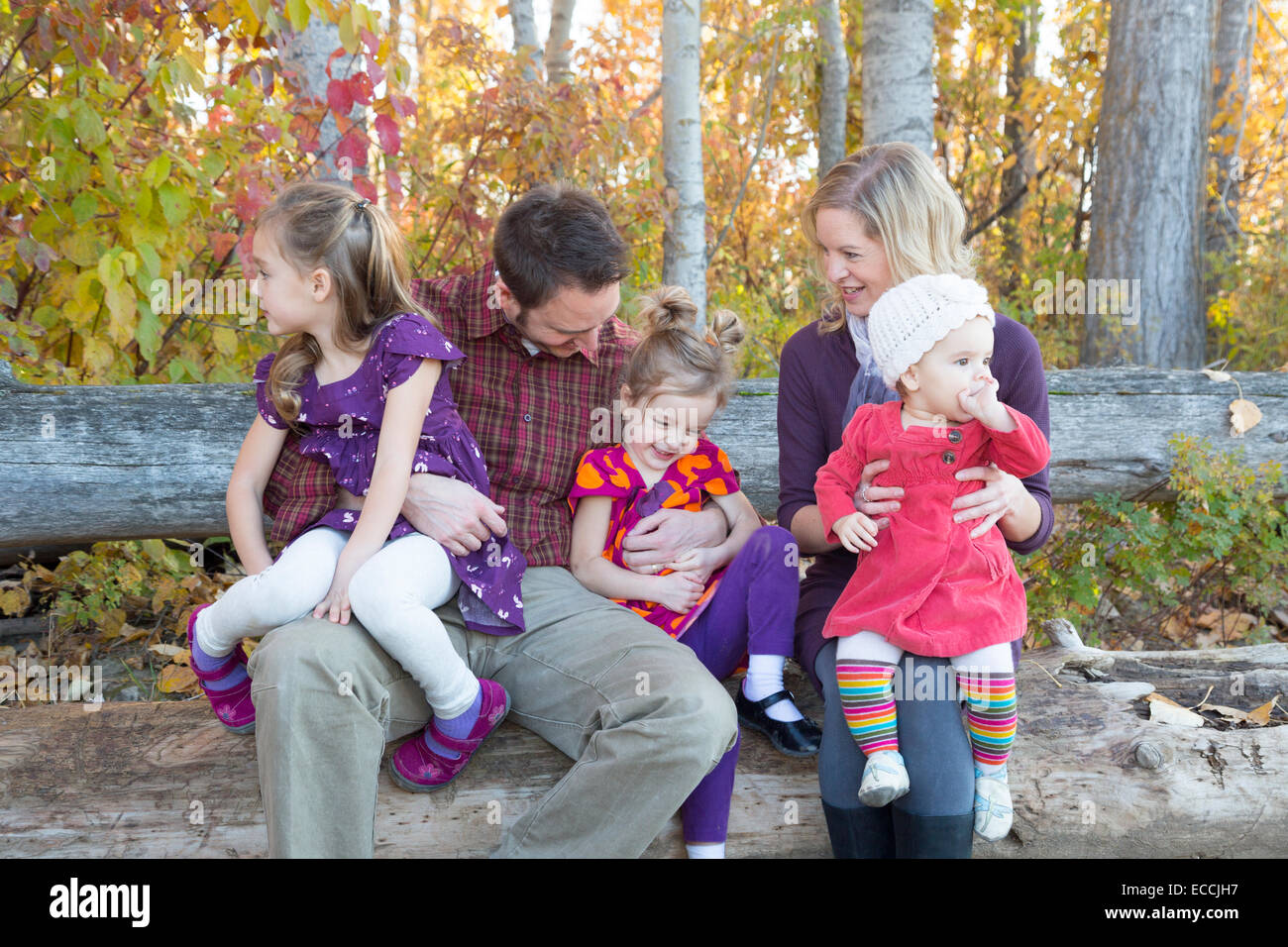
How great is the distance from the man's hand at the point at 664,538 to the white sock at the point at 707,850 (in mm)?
681

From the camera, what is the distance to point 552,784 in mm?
2387

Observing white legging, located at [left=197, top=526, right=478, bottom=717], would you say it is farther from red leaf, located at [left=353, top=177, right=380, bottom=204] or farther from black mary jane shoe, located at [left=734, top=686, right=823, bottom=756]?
red leaf, located at [left=353, top=177, right=380, bottom=204]

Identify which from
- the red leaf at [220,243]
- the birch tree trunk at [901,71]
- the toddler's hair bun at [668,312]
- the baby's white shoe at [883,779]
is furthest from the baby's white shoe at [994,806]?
the birch tree trunk at [901,71]

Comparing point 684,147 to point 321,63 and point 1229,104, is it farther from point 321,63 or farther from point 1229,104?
point 1229,104

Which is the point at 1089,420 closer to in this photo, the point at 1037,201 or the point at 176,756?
the point at 176,756

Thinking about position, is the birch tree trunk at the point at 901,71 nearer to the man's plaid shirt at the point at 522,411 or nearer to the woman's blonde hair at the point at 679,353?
the woman's blonde hair at the point at 679,353

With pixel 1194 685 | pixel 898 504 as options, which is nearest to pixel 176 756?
pixel 898 504

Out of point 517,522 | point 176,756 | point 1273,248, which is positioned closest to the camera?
point 176,756

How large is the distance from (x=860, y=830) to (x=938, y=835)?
0.60ft

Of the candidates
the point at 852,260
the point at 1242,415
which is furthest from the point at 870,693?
the point at 1242,415

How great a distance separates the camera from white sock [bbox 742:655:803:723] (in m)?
2.50

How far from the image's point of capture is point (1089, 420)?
3.65 metres

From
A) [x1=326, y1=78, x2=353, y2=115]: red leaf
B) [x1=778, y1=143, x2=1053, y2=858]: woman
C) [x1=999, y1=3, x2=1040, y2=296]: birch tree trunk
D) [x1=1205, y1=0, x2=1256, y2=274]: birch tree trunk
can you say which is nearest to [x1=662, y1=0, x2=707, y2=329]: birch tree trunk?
[x1=326, y1=78, x2=353, y2=115]: red leaf
